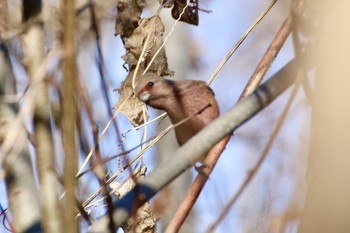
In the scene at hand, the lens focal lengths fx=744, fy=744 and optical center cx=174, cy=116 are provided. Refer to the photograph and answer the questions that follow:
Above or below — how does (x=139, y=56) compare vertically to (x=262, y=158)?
below

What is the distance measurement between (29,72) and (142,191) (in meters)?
0.37

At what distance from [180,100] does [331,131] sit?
3.37 feet

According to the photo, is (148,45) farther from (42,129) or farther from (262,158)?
(262,158)

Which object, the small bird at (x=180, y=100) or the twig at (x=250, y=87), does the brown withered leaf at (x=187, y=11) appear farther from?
the twig at (x=250, y=87)

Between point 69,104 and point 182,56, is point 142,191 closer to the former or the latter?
point 69,104

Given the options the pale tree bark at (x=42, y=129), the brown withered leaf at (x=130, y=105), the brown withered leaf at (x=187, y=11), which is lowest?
the brown withered leaf at (x=130, y=105)

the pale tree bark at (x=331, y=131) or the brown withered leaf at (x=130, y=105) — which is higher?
the pale tree bark at (x=331, y=131)

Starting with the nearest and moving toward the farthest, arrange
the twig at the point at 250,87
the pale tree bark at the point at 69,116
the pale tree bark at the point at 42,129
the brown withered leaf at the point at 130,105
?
the pale tree bark at the point at 69,116
the pale tree bark at the point at 42,129
the twig at the point at 250,87
the brown withered leaf at the point at 130,105

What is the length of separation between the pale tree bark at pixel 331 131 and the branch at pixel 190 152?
5.7 inches

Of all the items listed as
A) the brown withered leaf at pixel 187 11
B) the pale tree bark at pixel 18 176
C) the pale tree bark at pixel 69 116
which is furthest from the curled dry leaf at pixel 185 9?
the pale tree bark at pixel 69 116

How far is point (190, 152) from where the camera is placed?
5.53 ft

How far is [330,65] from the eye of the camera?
1.54 meters

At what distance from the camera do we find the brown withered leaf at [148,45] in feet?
9.30

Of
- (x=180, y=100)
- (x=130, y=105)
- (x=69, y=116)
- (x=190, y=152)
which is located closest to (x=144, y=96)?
(x=180, y=100)
